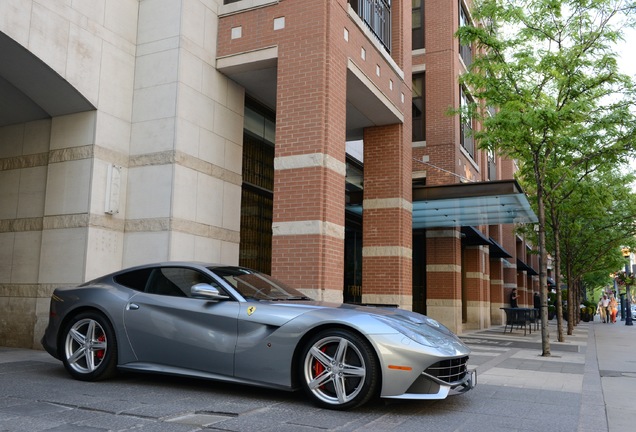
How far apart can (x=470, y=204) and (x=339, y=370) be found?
11.0 meters

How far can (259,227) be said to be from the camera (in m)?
13.0

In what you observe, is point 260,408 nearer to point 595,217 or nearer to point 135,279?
point 135,279

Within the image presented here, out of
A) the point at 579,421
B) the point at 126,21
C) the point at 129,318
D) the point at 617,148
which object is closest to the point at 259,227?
the point at 126,21

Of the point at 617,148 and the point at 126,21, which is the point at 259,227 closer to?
the point at 126,21

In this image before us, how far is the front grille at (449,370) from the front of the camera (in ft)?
16.0

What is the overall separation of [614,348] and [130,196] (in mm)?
11979

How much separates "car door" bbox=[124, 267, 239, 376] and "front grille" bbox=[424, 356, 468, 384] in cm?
184

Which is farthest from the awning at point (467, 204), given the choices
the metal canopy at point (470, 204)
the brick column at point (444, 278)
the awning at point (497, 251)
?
the awning at point (497, 251)

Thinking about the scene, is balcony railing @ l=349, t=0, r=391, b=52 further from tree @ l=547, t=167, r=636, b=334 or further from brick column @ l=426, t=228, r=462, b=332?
brick column @ l=426, t=228, r=462, b=332

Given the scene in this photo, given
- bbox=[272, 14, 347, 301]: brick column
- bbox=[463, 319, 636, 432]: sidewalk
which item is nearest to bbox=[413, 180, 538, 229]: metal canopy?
bbox=[463, 319, 636, 432]: sidewalk

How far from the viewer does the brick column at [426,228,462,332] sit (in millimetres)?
17594

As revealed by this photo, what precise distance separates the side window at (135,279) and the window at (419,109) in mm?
14339

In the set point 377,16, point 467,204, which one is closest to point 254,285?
point 377,16

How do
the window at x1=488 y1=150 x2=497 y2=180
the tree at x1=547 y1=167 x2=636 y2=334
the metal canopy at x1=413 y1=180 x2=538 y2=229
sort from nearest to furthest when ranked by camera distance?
the metal canopy at x1=413 y1=180 x2=538 y2=229 < the tree at x1=547 y1=167 x2=636 y2=334 < the window at x1=488 y1=150 x2=497 y2=180
